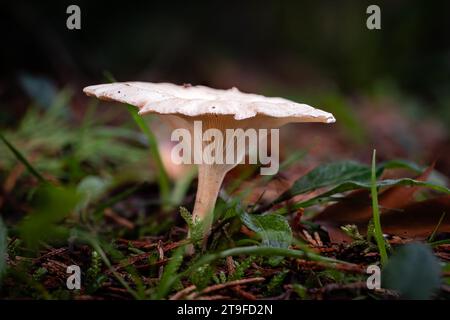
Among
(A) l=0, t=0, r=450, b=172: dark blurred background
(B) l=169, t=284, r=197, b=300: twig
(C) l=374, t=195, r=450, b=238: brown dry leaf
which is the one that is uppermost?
(A) l=0, t=0, r=450, b=172: dark blurred background

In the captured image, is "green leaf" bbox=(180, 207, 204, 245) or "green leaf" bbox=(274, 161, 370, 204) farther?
"green leaf" bbox=(274, 161, 370, 204)

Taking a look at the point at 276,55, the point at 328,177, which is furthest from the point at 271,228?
the point at 276,55

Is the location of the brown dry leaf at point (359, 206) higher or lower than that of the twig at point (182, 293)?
higher

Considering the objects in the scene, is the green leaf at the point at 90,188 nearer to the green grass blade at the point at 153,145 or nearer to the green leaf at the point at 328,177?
the green grass blade at the point at 153,145

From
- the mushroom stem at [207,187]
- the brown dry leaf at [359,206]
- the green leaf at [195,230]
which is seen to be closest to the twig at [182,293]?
the green leaf at [195,230]

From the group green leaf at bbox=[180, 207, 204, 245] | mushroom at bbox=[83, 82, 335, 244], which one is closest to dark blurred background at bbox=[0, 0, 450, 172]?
mushroom at bbox=[83, 82, 335, 244]

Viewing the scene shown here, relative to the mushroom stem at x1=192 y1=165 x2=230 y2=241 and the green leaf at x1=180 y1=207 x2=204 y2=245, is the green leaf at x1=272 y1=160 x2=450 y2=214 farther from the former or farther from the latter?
the green leaf at x1=180 y1=207 x2=204 y2=245
